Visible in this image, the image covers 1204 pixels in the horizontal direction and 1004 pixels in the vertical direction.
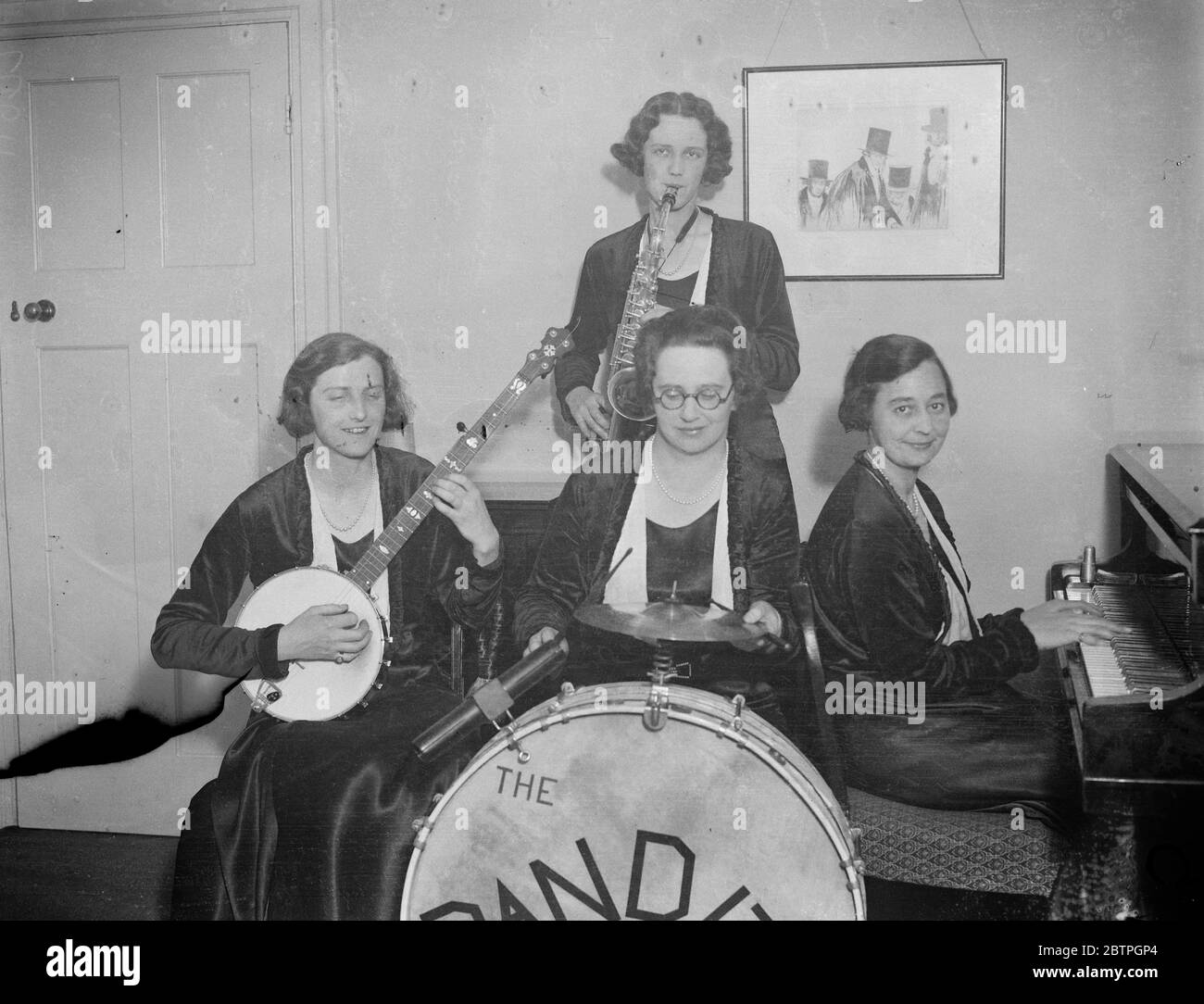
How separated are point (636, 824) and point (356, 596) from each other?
75cm

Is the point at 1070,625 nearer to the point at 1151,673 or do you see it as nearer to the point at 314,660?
the point at 1151,673

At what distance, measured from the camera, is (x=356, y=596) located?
2.29 metres

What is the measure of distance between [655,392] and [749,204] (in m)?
0.42

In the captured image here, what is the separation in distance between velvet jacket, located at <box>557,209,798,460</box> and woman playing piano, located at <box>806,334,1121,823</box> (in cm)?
16

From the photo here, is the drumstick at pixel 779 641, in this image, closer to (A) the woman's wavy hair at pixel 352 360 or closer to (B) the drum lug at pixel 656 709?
(B) the drum lug at pixel 656 709

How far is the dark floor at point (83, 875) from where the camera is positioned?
95.4 inches

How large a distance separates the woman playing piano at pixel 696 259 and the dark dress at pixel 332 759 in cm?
45

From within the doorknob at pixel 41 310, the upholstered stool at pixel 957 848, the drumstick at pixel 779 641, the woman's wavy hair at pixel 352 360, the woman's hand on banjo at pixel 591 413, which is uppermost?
the doorknob at pixel 41 310

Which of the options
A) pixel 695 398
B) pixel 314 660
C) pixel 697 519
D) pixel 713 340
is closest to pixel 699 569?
pixel 697 519

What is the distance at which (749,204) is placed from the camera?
7.12 ft

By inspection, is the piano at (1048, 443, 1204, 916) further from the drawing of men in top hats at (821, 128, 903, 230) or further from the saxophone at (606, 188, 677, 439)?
the saxophone at (606, 188, 677, 439)

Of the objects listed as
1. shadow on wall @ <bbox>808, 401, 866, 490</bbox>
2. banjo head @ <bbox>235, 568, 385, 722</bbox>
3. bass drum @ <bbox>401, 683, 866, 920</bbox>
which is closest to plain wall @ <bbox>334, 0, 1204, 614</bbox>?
shadow on wall @ <bbox>808, 401, 866, 490</bbox>

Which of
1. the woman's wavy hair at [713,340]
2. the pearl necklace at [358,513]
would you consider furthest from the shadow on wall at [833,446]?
the pearl necklace at [358,513]

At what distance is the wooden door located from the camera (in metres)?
2.30
